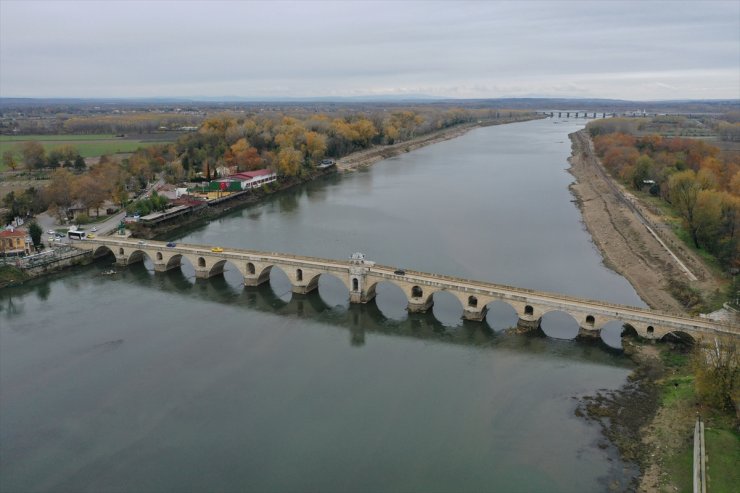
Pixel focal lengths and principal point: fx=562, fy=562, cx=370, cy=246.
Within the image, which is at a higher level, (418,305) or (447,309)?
(418,305)

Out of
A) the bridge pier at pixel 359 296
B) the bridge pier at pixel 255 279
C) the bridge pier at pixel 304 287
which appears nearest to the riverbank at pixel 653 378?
the bridge pier at pixel 359 296

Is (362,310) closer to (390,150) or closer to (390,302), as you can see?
(390,302)

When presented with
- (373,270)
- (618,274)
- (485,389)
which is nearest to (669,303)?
(618,274)

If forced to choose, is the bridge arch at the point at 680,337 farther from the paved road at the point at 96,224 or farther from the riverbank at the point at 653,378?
the paved road at the point at 96,224

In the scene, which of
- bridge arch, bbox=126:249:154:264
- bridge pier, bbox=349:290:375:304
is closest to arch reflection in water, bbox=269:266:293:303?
bridge pier, bbox=349:290:375:304

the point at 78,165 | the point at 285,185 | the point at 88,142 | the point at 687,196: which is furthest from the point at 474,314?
the point at 88,142
